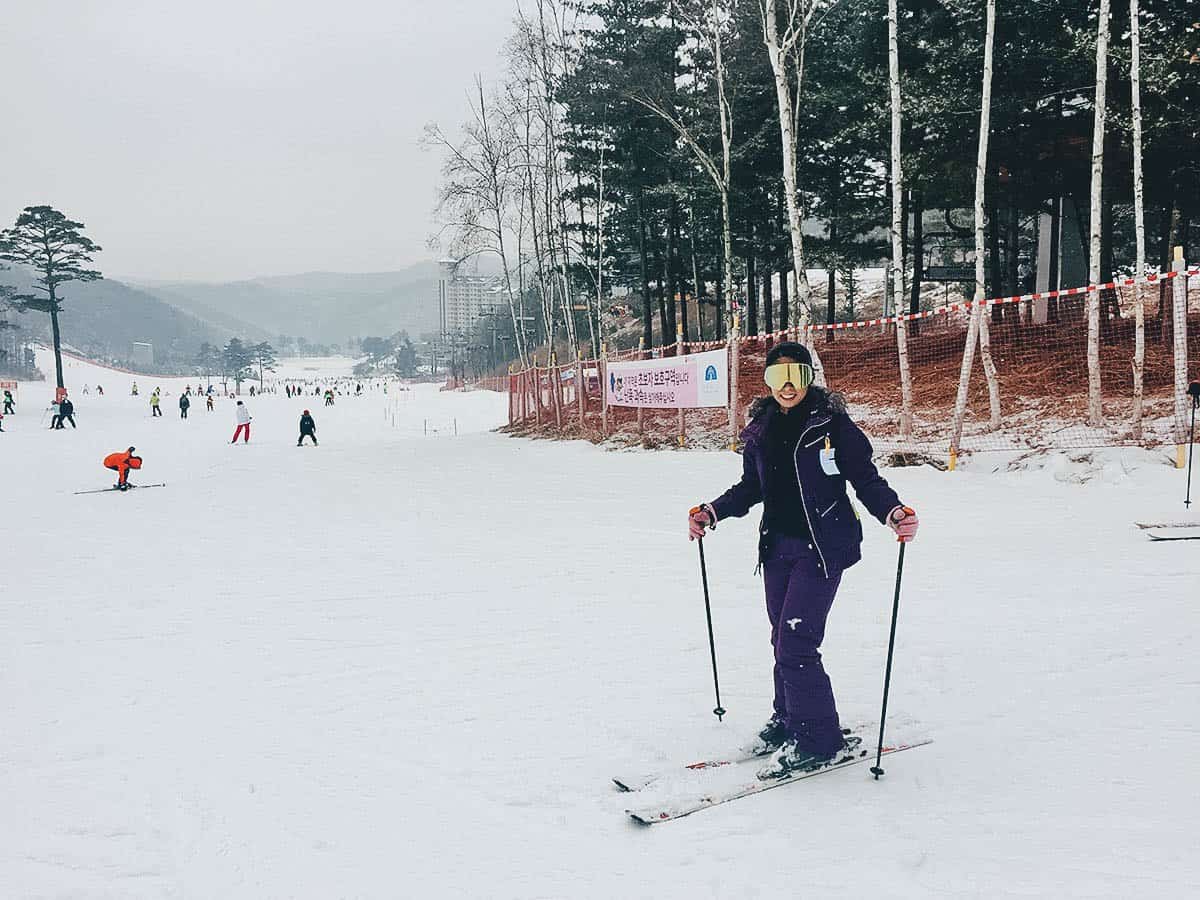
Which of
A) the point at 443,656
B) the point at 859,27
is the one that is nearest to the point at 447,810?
the point at 443,656

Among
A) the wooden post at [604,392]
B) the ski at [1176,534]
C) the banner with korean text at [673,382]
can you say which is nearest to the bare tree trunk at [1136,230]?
the ski at [1176,534]

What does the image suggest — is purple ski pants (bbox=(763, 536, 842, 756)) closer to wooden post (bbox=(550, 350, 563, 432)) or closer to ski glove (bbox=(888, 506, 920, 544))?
ski glove (bbox=(888, 506, 920, 544))

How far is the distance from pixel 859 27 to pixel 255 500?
61.6ft

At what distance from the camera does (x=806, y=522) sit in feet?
10.6

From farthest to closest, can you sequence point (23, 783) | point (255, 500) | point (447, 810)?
point (255, 500)
point (23, 783)
point (447, 810)

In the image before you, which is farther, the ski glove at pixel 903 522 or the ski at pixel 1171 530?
the ski at pixel 1171 530

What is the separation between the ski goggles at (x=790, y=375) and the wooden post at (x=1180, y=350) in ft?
25.7

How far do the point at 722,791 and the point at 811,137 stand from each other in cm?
2267

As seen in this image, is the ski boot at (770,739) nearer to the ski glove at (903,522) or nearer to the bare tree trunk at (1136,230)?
the ski glove at (903,522)

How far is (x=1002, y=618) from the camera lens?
5.32 meters

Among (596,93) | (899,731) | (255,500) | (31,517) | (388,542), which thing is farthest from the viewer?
(596,93)

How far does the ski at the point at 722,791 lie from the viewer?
306 cm

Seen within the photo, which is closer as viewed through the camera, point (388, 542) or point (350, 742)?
point (350, 742)

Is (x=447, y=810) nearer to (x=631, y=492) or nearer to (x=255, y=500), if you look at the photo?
(x=631, y=492)
